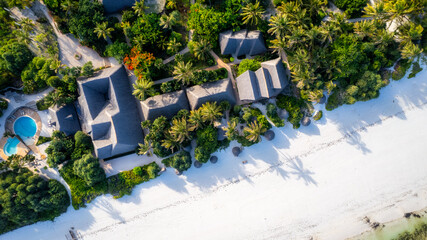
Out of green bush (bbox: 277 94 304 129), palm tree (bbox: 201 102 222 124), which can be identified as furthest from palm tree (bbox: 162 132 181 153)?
green bush (bbox: 277 94 304 129)

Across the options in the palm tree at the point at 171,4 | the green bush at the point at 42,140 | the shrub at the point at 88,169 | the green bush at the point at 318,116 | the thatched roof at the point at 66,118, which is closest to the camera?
the shrub at the point at 88,169

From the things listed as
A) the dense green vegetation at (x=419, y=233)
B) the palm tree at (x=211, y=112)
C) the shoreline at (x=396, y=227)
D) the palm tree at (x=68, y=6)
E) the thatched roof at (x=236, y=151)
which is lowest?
the dense green vegetation at (x=419, y=233)

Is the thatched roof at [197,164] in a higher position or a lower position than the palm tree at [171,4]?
lower

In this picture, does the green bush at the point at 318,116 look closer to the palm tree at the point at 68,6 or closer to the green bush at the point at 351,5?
the green bush at the point at 351,5

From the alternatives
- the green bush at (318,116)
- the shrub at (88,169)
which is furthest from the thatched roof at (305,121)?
the shrub at (88,169)

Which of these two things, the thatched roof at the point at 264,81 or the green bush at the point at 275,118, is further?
the green bush at the point at 275,118

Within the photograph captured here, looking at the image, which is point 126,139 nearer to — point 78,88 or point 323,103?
point 78,88

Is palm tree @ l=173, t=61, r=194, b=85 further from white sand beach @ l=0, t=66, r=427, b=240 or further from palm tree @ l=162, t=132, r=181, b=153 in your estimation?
white sand beach @ l=0, t=66, r=427, b=240
